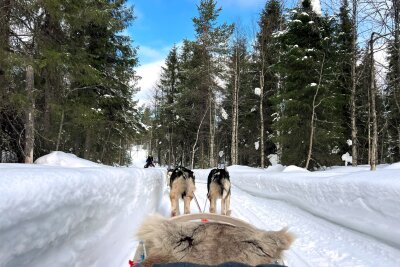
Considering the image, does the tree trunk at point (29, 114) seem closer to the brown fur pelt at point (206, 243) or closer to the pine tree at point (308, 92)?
the brown fur pelt at point (206, 243)

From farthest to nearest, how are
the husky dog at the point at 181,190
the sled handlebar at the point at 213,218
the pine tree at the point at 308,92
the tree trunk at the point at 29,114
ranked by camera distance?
the pine tree at the point at 308,92 → the tree trunk at the point at 29,114 → the husky dog at the point at 181,190 → the sled handlebar at the point at 213,218

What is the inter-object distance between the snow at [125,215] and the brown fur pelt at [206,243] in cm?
89

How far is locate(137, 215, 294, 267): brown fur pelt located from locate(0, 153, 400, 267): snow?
35.0 inches

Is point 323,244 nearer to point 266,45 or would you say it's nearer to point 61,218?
point 61,218

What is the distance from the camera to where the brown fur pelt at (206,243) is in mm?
2232

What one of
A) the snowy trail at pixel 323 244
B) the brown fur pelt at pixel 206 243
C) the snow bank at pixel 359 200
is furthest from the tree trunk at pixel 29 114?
the brown fur pelt at pixel 206 243

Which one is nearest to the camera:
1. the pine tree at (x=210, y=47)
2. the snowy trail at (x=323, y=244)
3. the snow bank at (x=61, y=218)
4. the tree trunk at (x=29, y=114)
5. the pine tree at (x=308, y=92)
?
the snow bank at (x=61, y=218)

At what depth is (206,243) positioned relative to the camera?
2.32 m

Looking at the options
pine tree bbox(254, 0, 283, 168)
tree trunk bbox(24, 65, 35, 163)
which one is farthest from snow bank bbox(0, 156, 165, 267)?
pine tree bbox(254, 0, 283, 168)

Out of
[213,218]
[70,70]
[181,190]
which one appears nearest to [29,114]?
[70,70]

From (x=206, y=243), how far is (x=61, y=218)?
1.58 m

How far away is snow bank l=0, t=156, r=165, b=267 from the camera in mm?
2410

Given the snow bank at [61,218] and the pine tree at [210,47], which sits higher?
the pine tree at [210,47]

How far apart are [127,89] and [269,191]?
1478cm
